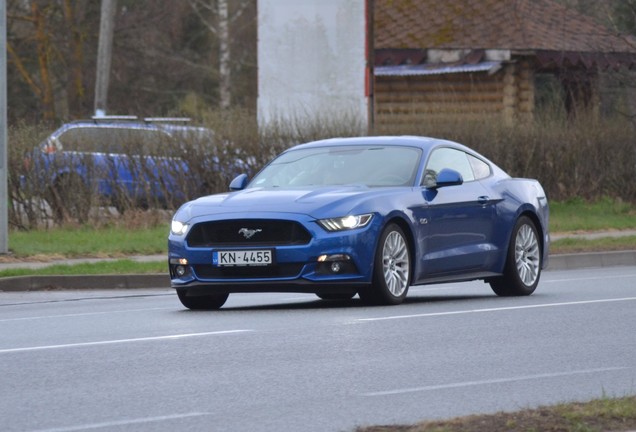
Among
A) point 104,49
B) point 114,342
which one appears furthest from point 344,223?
point 104,49

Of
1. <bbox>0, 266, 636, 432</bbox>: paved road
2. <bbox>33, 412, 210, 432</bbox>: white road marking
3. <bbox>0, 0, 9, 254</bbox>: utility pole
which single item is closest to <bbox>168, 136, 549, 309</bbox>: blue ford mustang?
<bbox>0, 266, 636, 432</bbox>: paved road

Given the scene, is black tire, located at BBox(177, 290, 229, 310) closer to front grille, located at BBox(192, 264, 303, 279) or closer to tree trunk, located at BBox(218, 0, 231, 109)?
front grille, located at BBox(192, 264, 303, 279)

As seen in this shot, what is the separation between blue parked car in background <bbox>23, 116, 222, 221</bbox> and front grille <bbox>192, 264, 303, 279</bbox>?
11.8 meters

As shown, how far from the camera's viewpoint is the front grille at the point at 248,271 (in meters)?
13.0

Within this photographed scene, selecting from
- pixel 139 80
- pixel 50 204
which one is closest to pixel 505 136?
pixel 50 204

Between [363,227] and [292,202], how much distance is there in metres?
0.62

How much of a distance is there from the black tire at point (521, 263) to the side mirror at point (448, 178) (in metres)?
1.20

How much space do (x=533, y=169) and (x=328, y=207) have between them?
18.4m

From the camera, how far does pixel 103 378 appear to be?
912 centimetres

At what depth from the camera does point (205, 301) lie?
14.1 m

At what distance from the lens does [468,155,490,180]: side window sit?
15.3 metres

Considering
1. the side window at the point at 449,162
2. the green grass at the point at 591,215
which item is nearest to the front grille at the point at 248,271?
the side window at the point at 449,162

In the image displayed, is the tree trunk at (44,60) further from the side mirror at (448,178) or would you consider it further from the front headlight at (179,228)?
the front headlight at (179,228)

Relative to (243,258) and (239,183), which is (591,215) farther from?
(243,258)
